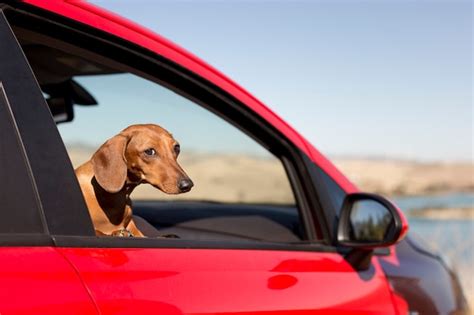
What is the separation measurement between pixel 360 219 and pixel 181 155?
0.92 meters

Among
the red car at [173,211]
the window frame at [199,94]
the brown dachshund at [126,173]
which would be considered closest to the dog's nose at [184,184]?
the brown dachshund at [126,173]

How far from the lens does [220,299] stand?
2.22 meters

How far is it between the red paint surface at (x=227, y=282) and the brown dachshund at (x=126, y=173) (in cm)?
26

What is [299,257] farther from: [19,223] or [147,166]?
[19,223]

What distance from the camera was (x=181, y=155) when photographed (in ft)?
8.51

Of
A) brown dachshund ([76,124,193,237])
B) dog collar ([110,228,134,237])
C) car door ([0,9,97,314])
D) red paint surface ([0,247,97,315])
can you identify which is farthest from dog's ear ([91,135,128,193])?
red paint surface ([0,247,97,315])

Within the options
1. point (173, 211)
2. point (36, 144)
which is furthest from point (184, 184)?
point (173, 211)

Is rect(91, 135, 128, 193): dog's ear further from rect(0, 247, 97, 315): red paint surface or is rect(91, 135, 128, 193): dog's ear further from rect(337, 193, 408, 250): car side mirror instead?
rect(337, 193, 408, 250): car side mirror

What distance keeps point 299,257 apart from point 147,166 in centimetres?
62

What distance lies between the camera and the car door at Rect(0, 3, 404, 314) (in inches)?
77.7

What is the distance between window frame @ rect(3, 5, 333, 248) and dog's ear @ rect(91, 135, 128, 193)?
0.27 meters

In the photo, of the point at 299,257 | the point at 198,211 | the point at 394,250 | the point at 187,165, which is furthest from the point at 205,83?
the point at 198,211

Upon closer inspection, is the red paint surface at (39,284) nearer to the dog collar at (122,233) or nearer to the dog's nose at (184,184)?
the dog collar at (122,233)

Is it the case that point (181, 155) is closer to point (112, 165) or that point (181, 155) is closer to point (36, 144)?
point (112, 165)
